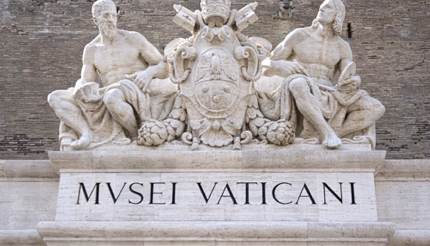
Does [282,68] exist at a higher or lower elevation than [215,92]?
higher

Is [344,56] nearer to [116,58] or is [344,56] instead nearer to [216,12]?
[216,12]

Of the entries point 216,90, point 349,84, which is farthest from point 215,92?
point 349,84

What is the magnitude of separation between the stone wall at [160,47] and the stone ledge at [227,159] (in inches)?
172

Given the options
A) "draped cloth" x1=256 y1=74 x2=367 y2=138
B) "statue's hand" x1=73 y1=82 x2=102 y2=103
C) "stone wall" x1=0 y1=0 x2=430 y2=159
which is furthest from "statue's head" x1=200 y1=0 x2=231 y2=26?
"stone wall" x1=0 y1=0 x2=430 y2=159

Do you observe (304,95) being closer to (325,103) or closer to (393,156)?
(325,103)

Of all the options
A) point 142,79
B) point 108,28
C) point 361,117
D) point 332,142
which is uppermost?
point 108,28

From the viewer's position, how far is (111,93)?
31.8 feet

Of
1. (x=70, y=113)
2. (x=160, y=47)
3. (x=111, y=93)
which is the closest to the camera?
(x=111, y=93)

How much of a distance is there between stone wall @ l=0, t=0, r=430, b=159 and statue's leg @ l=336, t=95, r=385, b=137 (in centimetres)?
393

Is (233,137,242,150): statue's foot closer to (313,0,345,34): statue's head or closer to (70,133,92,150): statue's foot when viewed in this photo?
(70,133,92,150): statue's foot

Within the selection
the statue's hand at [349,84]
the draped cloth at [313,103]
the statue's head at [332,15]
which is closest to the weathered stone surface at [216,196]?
the draped cloth at [313,103]

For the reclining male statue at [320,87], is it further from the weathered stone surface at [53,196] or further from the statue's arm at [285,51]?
the weathered stone surface at [53,196]

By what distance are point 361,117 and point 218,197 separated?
5.56ft

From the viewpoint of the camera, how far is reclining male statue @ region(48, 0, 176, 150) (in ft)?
31.9
